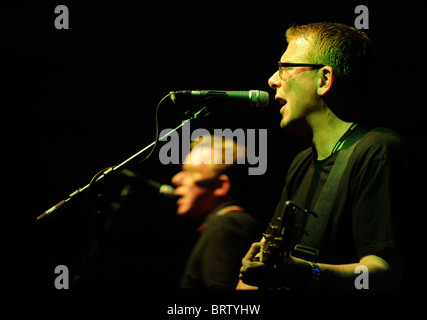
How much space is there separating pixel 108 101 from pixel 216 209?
1.64 m

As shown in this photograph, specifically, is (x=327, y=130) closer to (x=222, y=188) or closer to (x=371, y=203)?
(x=371, y=203)

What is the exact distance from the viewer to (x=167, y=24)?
3648 mm

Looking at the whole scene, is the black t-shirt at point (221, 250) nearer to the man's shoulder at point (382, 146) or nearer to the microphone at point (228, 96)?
the microphone at point (228, 96)

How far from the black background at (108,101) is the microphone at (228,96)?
151 centimetres

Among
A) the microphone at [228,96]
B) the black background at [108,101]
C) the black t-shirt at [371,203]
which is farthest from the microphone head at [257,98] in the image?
the black background at [108,101]

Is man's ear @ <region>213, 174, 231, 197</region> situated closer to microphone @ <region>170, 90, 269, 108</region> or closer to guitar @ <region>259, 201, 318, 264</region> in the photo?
microphone @ <region>170, 90, 269, 108</region>

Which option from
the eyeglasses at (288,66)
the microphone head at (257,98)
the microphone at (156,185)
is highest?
the eyeglasses at (288,66)

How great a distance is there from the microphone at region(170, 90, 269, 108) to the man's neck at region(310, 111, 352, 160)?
30 centimetres

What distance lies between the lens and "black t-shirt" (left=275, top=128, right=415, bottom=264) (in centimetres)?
163

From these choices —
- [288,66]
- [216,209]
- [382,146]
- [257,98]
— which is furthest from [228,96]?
[216,209]

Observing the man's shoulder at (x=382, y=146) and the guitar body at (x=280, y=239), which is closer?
the guitar body at (x=280, y=239)

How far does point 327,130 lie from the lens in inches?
84.0

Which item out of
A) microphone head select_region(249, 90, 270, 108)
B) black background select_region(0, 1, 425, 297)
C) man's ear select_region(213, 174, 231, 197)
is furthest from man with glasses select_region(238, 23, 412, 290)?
black background select_region(0, 1, 425, 297)

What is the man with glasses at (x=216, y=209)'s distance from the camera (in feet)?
7.71
